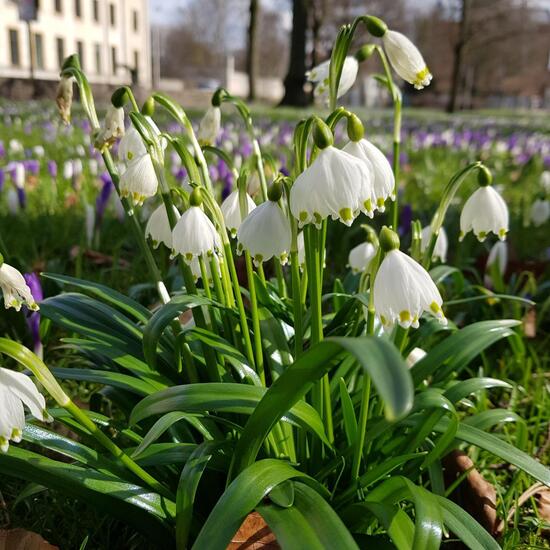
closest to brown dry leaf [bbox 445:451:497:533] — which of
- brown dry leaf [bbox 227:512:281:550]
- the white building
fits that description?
brown dry leaf [bbox 227:512:281:550]

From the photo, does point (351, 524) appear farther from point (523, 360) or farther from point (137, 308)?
point (523, 360)

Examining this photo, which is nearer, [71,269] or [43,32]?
[71,269]

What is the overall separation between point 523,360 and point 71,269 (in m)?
2.02

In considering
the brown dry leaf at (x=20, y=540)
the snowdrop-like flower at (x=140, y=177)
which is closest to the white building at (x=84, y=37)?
the snowdrop-like flower at (x=140, y=177)

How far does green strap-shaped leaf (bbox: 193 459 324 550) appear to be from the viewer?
3.41 ft

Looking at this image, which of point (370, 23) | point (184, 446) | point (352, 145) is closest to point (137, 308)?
point (184, 446)

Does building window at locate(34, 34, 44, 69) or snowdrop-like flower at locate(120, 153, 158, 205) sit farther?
building window at locate(34, 34, 44, 69)

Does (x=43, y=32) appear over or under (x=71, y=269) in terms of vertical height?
over

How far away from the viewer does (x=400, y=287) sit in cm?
109

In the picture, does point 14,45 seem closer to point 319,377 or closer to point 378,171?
point 378,171

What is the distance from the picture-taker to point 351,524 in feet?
4.33

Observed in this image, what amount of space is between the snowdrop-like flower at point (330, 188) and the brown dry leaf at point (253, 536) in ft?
1.95

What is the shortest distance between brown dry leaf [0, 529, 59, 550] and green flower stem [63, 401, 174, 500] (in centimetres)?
21

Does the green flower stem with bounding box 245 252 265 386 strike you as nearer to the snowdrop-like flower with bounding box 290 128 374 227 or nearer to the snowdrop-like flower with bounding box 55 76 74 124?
the snowdrop-like flower with bounding box 290 128 374 227
